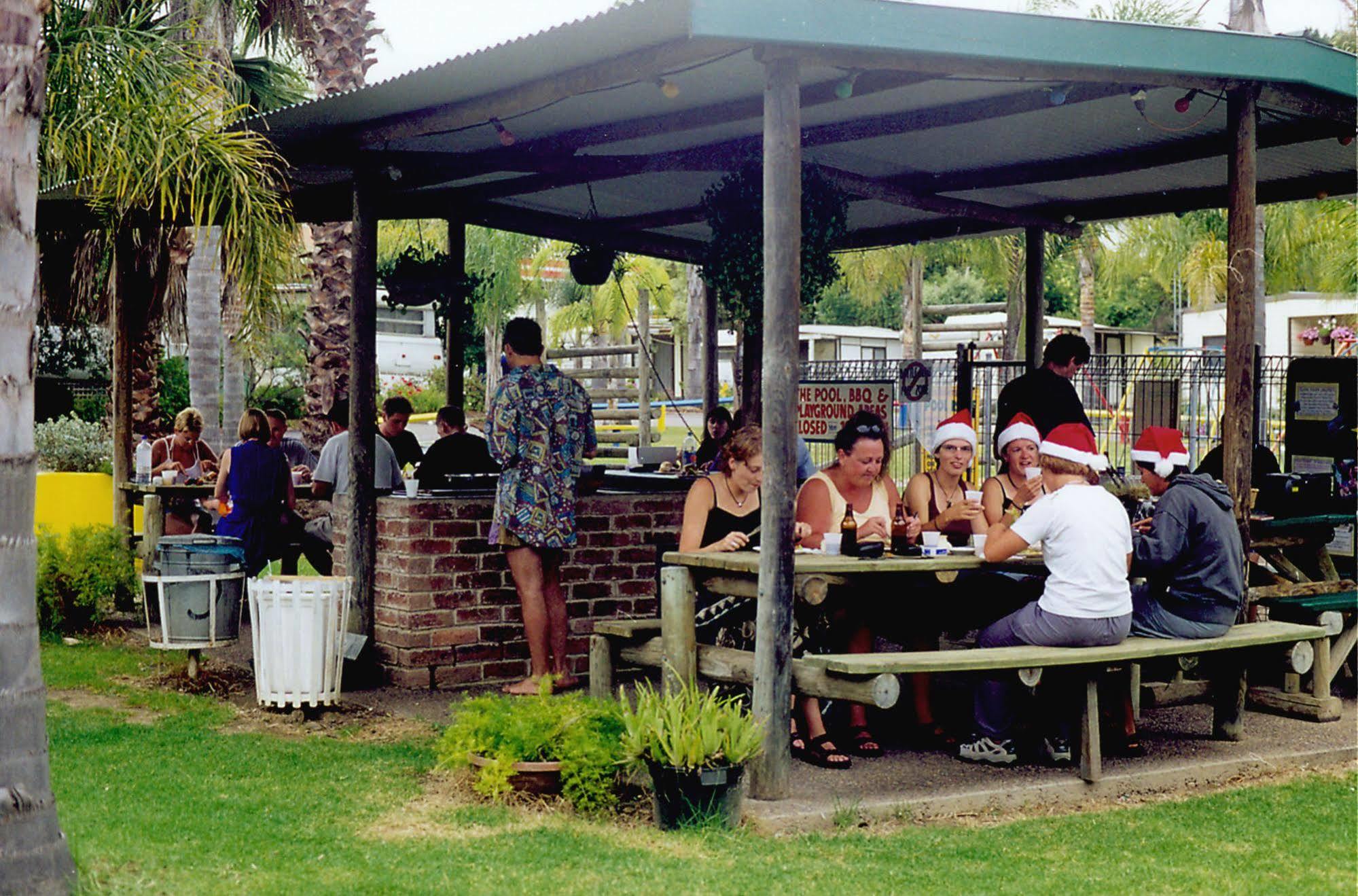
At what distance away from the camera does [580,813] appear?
5.30 meters

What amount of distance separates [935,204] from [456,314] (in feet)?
11.4

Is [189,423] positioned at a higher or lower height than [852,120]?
lower

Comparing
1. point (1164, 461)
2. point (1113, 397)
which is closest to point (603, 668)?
point (1164, 461)

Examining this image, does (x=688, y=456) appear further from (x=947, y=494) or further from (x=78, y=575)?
(x=947, y=494)

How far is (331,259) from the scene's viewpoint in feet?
44.1

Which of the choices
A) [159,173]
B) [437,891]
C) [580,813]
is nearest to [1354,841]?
[580,813]

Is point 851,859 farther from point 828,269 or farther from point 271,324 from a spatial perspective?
point 271,324

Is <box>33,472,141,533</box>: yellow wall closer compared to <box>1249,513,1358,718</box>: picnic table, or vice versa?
<box>1249,513,1358,718</box>: picnic table

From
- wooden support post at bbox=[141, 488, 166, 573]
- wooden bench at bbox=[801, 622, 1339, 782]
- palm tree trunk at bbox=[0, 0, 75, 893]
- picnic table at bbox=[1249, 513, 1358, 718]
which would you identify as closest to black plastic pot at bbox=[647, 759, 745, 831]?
wooden bench at bbox=[801, 622, 1339, 782]

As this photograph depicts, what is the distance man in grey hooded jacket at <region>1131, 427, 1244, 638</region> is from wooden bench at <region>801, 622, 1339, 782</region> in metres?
0.09

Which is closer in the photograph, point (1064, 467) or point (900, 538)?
point (1064, 467)

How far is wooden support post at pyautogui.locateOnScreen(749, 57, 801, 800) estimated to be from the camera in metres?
5.33

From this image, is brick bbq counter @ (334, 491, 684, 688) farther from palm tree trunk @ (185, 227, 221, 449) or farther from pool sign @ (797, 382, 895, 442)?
palm tree trunk @ (185, 227, 221, 449)

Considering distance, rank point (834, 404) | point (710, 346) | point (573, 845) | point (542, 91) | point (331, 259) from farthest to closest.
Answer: point (331, 259)
point (710, 346)
point (834, 404)
point (542, 91)
point (573, 845)
